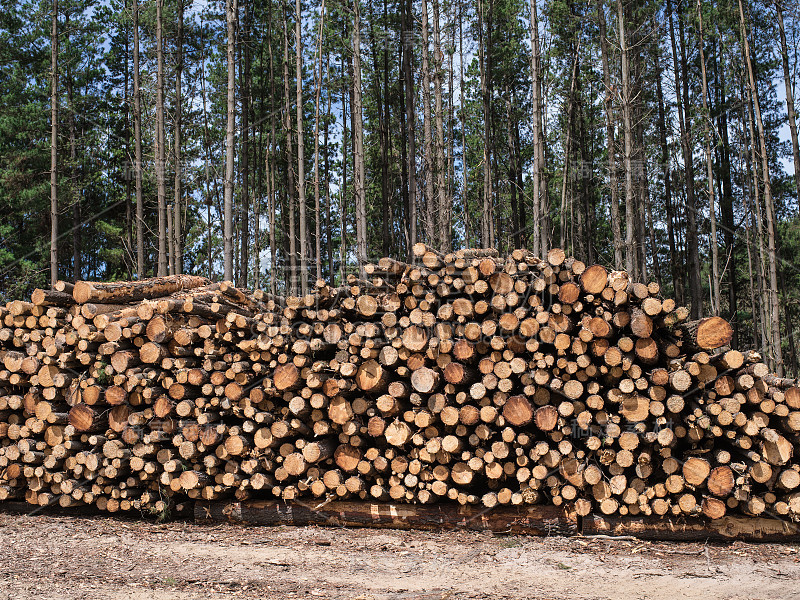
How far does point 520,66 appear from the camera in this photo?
20.6 m

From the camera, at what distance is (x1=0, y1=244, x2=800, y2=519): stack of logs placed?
15.2 ft

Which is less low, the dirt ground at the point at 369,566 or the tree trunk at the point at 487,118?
the tree trunk at the point at 487,118

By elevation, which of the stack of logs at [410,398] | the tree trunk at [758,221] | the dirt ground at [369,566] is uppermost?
the tree trunk at [758,221]

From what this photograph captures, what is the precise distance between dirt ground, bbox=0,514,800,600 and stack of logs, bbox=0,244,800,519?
0.34m

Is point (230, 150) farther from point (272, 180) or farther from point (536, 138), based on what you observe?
point (272, 180)

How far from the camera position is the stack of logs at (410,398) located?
462cm

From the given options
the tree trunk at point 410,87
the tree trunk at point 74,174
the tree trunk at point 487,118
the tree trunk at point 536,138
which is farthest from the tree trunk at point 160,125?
the tree trunk at point 487,118

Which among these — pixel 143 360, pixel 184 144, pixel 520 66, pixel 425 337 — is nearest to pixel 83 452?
pixel 143 360

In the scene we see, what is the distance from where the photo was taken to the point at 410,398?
5000 millimetres

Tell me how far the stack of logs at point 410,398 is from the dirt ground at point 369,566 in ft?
1.11

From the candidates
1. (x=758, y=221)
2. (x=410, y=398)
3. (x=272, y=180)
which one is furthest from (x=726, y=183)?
(x=410, y=398)

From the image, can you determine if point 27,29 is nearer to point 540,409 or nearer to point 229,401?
point 229,401

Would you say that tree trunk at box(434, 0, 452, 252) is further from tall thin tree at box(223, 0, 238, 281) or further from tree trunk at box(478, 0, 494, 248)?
tree trunk at box(478, 0, 494, 248)

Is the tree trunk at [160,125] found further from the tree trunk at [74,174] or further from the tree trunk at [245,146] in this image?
the tree trunk at [74,174]
